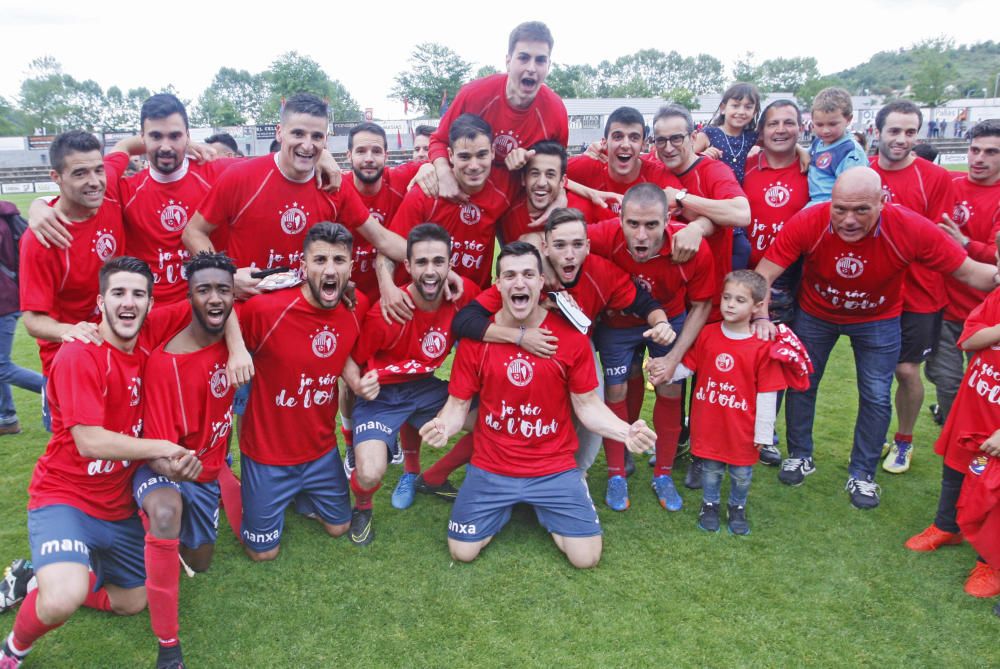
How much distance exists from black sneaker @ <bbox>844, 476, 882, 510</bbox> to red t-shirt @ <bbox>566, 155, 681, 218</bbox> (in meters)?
2.63

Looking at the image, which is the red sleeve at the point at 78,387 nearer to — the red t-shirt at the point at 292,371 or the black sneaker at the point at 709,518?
the red t-shirt at the point at 292,371

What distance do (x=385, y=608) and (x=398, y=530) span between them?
869 millimetres

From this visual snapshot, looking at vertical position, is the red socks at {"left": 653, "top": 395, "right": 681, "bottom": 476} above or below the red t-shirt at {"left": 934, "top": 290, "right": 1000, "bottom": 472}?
below

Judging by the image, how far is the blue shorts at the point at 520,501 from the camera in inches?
168

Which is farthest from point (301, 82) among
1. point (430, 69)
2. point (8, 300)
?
point (8, 300)

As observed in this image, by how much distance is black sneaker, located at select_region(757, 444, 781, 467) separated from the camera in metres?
5.58

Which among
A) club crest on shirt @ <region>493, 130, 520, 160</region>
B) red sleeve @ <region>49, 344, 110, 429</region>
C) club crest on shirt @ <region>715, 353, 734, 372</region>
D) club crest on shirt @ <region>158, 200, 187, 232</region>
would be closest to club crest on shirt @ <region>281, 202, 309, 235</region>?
club crest on shirt @ <region>158, 200, 187, 232</region>

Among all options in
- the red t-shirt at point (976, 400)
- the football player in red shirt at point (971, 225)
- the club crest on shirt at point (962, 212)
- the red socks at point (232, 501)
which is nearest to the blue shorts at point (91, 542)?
the red socks at point (232, 501)

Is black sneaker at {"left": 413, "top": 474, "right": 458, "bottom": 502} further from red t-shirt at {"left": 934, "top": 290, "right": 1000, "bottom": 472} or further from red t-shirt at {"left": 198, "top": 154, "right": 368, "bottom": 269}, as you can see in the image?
red t-shirt at {"left": 934, "top": 290, "right": 1000, "bottom": 472}

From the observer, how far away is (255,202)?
4.57 m

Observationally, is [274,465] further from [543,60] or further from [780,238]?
[780,238]

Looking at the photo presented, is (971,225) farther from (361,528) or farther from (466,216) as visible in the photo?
(361,528)

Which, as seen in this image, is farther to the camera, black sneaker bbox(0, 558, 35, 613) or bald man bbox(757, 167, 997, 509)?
bald man bbox(757, 167, 997, 509)

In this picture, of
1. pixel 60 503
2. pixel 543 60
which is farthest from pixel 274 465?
pixel 543 60
